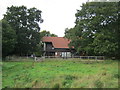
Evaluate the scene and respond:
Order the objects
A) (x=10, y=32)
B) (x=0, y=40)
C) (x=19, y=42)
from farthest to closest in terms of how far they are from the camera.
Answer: (x=19, y=42)
(x=10, y=32)
(x=0, y=40)

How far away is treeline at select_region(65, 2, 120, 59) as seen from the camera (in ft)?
91.1

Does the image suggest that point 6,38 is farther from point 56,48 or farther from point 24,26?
point 56,48

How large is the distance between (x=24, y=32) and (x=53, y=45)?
8646mm

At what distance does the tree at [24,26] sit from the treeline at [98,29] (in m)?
9.94

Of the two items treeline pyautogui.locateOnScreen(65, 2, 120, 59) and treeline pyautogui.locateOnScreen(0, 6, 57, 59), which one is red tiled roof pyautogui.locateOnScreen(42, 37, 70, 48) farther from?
treeline pyautogui.locateOnScreen(65, 2, 120, 59)

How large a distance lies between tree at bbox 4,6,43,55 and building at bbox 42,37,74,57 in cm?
582

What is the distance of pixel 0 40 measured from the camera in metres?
29.0

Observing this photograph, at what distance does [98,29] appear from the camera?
30.7 m

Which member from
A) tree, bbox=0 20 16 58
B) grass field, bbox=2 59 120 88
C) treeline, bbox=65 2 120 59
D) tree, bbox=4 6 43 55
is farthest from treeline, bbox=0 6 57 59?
grass field, bbox=2 59 120 88

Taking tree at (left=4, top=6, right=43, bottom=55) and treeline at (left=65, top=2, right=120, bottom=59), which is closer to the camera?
treeline at (left=65, top=2, right=120, bottom=59)

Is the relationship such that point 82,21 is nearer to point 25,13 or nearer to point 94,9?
point 94,9

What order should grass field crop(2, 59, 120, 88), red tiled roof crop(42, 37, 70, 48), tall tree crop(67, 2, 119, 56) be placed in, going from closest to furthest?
grass field crop(2, 59, 120, 88) < tall tree crop(67, 2, 119, 56) < red tiled roof crop(42, 37, 70, 48)

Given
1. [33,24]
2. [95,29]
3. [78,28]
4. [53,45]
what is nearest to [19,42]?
[33,24]

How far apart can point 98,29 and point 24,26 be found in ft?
56.8
